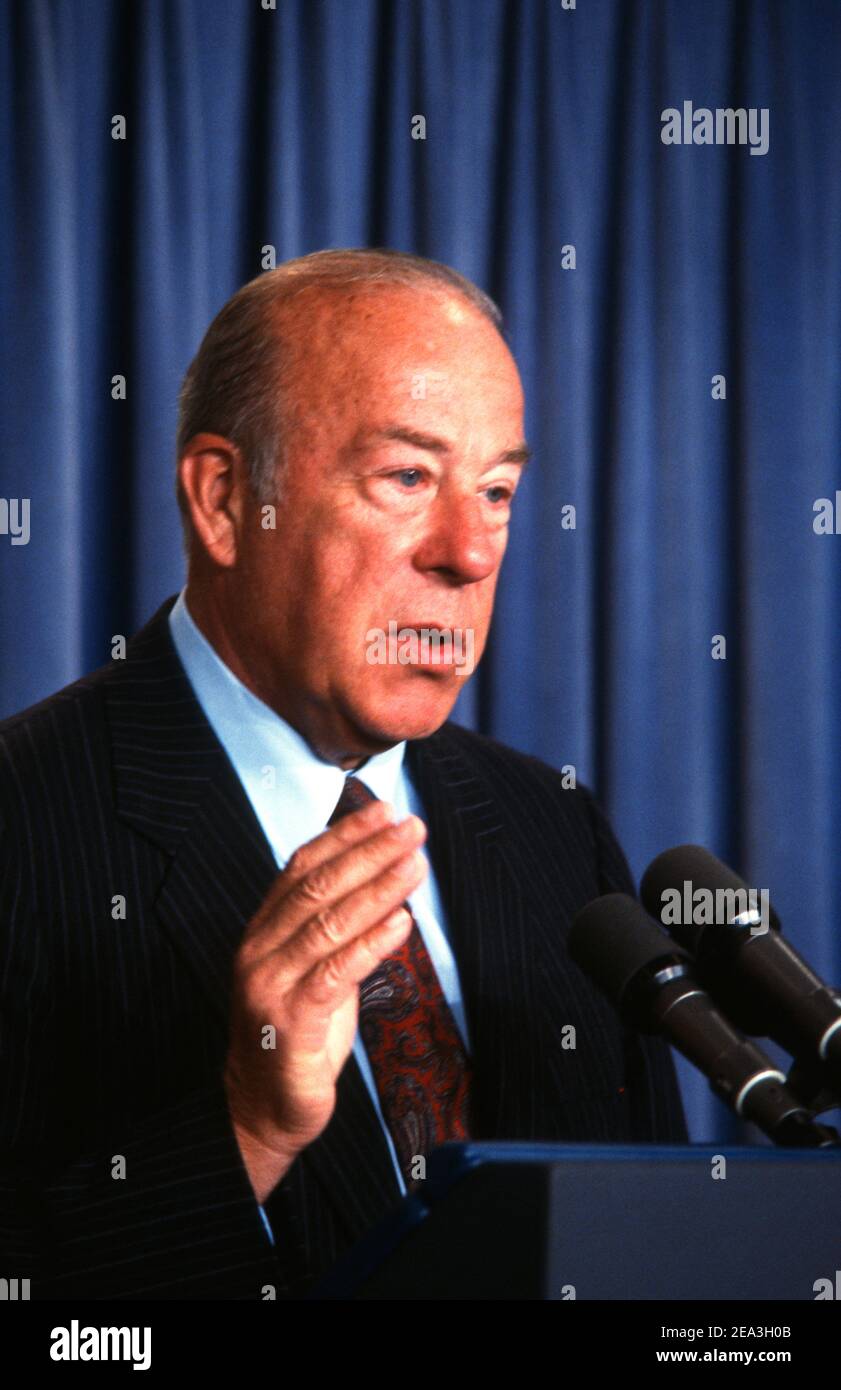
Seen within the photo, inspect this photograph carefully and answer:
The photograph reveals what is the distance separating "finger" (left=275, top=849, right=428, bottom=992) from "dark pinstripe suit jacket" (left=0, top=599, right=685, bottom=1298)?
253 mm

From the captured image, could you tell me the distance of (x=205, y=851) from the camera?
59.1 inches

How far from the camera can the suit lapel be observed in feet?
4.64

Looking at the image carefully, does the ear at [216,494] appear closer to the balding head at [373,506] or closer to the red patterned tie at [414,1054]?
the balding head at [373,506]

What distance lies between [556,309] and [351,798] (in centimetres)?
113

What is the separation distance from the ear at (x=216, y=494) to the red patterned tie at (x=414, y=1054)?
0.46m

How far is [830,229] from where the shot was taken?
263 centimetres

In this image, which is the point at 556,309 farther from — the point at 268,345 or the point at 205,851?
the point at 205,851

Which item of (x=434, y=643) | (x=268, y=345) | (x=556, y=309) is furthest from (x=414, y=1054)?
(x=556, y=309)

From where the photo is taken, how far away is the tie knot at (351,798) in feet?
5.32

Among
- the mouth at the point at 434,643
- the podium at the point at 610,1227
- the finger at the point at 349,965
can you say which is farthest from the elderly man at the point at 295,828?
the podium at the point at 610,1227

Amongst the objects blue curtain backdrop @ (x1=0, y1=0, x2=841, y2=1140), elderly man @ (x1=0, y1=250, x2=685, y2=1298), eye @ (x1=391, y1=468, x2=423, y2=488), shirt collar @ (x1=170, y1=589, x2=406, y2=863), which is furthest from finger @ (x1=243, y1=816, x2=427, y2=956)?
blue curtain backdrop @ (x1=0, y1=0, x2=841, y2=1140)
